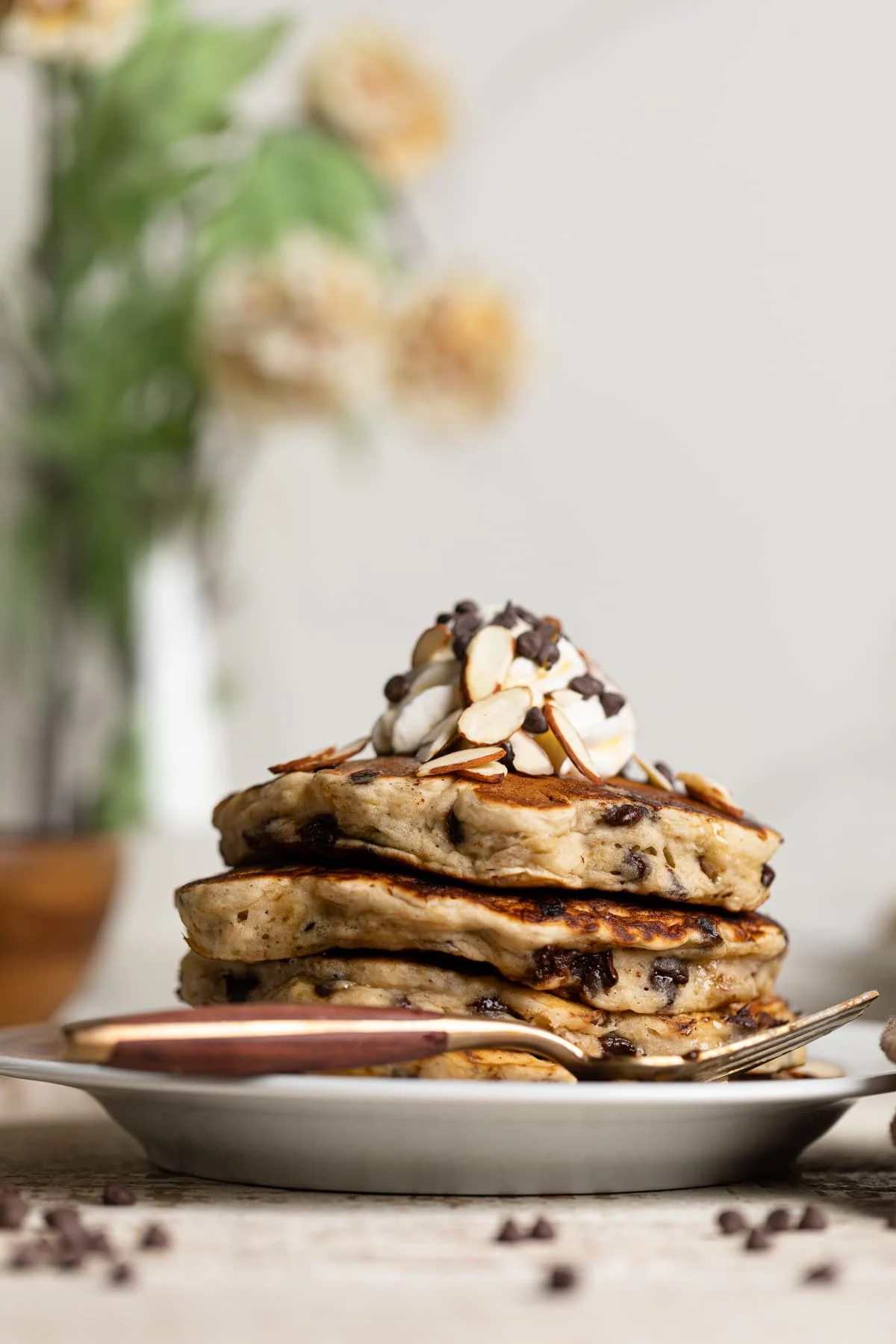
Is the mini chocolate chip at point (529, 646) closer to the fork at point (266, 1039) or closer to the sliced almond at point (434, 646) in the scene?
the sliced almond at point (434, 646)

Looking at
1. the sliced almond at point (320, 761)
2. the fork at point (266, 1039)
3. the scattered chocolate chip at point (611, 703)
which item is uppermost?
the scattered chocolate chip at point (611, 703)

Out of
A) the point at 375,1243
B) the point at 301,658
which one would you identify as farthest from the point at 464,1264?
the point at 301,658

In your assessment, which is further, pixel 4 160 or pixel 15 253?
pixel 4 160

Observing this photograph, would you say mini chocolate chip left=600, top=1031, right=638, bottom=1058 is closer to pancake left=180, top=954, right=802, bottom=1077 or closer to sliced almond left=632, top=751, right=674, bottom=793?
pancake left=180, top=954, right=802, bottom=1077

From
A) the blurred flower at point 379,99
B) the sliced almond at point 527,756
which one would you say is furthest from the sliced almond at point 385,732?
the blurred flower at point 379,99

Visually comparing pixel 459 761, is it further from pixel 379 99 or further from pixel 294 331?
pixel 379 99

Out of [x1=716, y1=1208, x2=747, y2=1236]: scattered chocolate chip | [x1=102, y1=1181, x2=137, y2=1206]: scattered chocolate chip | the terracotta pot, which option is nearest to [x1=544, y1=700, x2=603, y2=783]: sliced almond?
[x1=716, y1=1208, x2=747, y2=1236]: scattered chocolate chip

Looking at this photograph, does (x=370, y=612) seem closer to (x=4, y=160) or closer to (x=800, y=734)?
(x=800, y=734)
